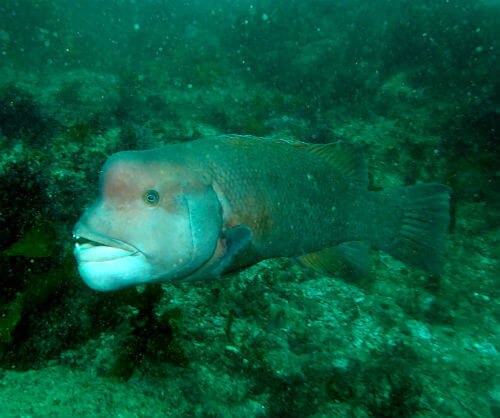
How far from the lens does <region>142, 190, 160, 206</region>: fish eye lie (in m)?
2.15

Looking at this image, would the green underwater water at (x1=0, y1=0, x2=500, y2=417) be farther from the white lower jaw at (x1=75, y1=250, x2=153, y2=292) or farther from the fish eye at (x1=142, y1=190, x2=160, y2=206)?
the fish eye at (x1=142, y1=190, x2=160, y2=206)

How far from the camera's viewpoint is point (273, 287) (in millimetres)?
4199

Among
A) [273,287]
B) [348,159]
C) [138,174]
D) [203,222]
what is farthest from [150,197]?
[273,287]

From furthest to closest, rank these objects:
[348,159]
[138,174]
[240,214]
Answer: [348,159] → [240,214] → [138,174]

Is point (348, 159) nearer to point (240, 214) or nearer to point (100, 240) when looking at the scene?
point (240, 214)

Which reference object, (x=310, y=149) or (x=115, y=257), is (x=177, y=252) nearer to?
(x=115, y=257)

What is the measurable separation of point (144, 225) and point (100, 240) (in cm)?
27

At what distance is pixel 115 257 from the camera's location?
2.03 metres

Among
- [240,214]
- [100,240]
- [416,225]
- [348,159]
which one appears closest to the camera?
[100,240]

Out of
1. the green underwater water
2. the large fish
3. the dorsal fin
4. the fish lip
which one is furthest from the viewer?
the dorsal fin

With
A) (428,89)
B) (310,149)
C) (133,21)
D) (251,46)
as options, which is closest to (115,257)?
(310,149)

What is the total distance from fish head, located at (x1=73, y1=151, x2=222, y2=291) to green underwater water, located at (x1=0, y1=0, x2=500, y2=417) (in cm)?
121

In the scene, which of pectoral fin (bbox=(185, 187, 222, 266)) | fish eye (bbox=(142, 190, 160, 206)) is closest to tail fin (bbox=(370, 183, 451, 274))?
pectoral fin (bbox=(185, 187, 222, 266))

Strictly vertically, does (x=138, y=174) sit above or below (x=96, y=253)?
above
